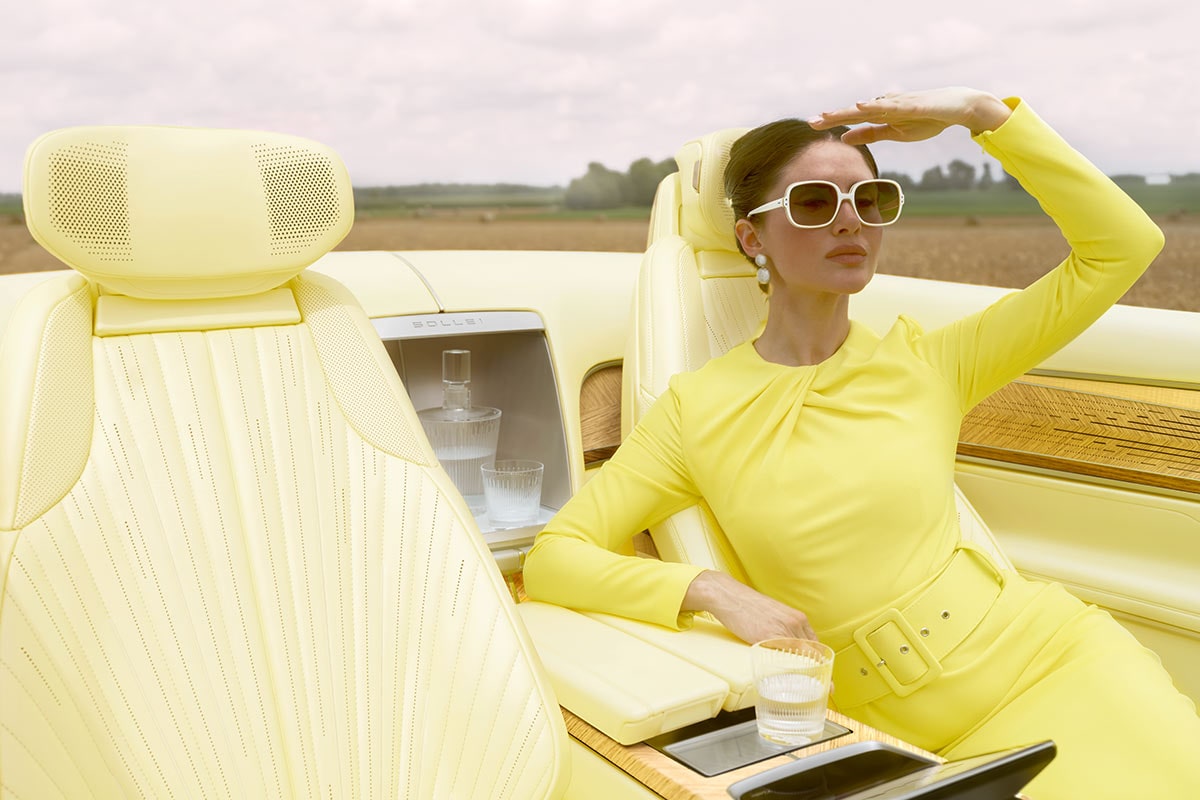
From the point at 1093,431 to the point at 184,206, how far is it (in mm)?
1612

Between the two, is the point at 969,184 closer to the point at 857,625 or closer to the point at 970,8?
the point at 970,8

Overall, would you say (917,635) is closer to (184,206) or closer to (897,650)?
(897,650)

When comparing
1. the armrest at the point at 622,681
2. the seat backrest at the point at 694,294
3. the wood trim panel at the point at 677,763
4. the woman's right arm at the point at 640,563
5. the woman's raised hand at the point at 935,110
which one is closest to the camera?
the wood trim panel at the point at 677,763

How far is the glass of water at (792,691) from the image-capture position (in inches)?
44.3

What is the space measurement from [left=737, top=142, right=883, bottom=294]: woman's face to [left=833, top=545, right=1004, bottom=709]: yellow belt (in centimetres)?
45

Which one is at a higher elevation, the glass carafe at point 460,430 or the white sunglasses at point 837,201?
the white sunglasses at point 837,201

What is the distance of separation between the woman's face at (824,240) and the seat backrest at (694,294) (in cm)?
23

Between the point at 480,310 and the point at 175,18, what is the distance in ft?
19.5

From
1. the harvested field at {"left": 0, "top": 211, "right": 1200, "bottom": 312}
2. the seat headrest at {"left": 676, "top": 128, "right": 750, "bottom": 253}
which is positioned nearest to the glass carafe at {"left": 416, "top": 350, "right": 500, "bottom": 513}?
the seat headrest at {"left": 676, "top": 128, "right": 750, "bottom": 253}

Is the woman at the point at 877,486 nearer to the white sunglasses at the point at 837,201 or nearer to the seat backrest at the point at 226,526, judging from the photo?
the white sunglasses at the point at 837,201

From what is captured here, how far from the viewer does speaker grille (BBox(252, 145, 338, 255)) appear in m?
1.32

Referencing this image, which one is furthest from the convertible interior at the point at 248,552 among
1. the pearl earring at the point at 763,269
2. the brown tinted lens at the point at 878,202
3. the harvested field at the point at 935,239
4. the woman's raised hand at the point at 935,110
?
the harvested field at the point at 935,239

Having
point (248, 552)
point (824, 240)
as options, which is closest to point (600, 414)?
point (824, 240)

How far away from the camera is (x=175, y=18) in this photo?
6949 millimetres
